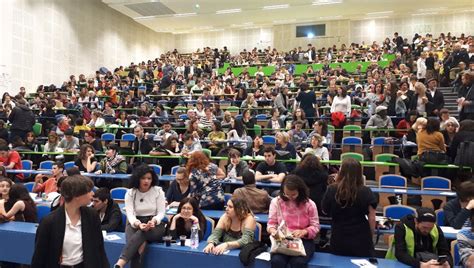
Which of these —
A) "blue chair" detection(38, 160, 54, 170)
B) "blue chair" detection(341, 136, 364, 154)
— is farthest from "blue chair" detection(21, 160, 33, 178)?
"blue chair" detection(341, 136, 364, 154)

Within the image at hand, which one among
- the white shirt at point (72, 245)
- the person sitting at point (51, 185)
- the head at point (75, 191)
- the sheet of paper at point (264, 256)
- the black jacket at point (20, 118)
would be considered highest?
the black jacket at point (20, 118)

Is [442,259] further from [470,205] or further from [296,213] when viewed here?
[296,213]

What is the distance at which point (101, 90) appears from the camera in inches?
649

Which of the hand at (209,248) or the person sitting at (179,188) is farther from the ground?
the person sitting at (179,188)

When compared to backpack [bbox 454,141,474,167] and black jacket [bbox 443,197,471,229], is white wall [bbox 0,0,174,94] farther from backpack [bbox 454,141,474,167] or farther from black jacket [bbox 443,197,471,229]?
black jacket [bbox 443,197,471,229]

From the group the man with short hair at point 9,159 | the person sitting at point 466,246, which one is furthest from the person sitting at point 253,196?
the man with short hair at point 9,159

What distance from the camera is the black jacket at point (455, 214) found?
13.6 feet

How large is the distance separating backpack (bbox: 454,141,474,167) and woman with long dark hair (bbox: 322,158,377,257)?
145 inches

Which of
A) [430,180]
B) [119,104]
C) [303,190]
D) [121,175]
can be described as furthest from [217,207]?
[119,104]

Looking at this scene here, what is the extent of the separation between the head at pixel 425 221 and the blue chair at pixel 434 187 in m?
3.06

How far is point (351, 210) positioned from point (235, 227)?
3.87 ft

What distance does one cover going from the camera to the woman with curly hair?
5.29 m

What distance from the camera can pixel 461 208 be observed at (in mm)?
4289

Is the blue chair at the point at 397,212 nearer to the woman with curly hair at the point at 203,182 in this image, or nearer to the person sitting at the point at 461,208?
the person sitting at the point at 461,208
